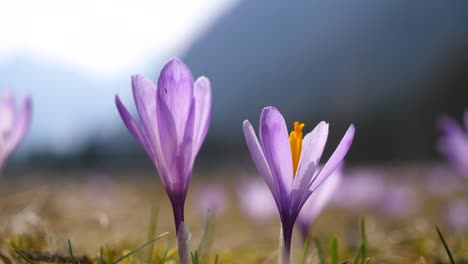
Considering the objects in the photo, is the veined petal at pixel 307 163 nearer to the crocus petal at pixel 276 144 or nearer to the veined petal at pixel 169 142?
the crocus petal at pixel 276 144

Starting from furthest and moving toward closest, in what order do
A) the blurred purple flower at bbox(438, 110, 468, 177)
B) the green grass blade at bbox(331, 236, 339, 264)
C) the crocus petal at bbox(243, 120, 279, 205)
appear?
1. the blurred purple flower at bbox(438, 110, 468, 177)
2. the green grass blade at bbox(331, 236, 339, 264)
3. the crocus petal at bbox(243, 120, 279, 205)

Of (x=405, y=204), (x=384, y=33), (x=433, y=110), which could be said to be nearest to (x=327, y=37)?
(x=384, y=33)

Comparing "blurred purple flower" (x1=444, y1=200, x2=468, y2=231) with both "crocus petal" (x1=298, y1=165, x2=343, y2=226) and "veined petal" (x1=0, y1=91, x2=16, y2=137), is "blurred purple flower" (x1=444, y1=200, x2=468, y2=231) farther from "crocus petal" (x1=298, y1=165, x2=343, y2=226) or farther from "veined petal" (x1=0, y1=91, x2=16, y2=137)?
"veined petal" (x1=0, y1=91, x2=16, y2=137)

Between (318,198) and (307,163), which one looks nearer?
(307,163)

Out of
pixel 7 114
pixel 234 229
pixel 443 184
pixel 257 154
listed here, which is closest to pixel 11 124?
pixel 7 114

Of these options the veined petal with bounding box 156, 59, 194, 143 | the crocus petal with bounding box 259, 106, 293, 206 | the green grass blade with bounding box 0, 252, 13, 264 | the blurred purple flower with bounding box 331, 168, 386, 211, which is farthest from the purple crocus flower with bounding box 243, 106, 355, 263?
the blurred purple flower with bounding box 331, 168, 386, 211

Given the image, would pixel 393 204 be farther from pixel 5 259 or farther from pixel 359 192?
pixel 5 259
